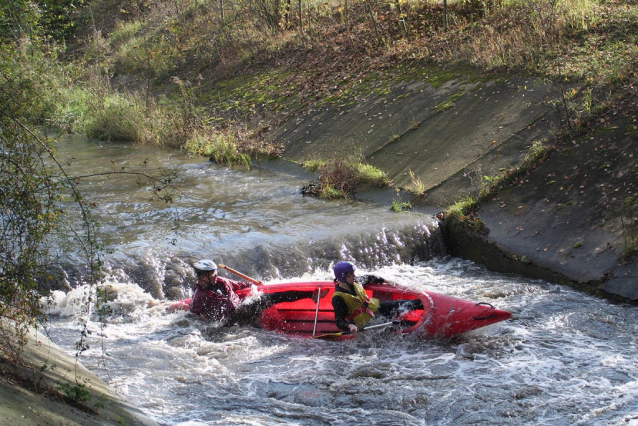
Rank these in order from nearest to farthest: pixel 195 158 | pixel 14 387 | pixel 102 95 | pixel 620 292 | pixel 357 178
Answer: pixel 14 387
pixel 620 292
pixel 357 178
pixel 195 158
pixel 102 95

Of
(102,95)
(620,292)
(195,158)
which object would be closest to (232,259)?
(620,292)

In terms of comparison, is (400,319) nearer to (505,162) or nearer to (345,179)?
(505,162)

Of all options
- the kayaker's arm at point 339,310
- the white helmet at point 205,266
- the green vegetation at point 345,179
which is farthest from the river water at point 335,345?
the green vegetation at point 345,179

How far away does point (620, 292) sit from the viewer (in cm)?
832

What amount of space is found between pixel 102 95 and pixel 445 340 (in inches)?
620

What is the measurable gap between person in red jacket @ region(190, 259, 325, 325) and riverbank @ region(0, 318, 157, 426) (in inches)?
Answer: 113

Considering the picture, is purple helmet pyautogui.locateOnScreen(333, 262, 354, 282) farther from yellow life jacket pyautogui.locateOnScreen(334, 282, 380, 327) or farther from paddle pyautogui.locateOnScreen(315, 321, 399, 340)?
paddle pyautogui.locateOnScreen(315, 321, 399, 340)

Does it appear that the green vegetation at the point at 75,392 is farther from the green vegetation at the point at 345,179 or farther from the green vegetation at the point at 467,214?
the green vegetation at the point at 345,179

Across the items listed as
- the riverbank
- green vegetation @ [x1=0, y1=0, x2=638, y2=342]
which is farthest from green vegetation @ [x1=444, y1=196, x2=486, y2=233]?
the riverbank

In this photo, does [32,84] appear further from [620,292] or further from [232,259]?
[620,292]

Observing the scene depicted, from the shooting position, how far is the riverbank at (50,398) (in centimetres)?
412

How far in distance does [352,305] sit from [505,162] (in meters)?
5.23

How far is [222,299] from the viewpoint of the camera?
8383 millimetres

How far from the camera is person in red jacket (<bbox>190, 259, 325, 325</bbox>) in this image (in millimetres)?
8352
